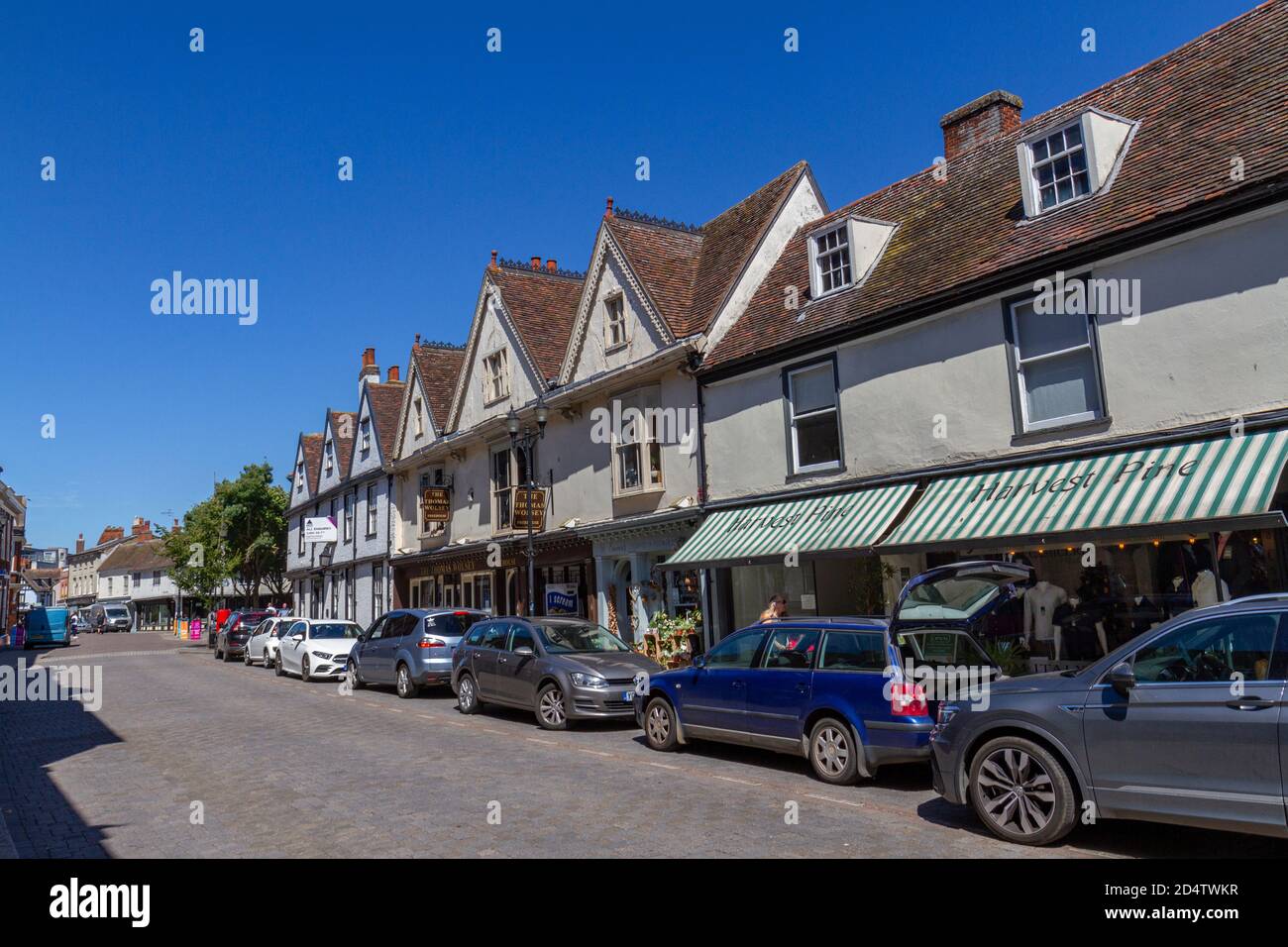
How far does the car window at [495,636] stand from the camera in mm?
15227

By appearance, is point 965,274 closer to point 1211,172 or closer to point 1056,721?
point 1211,172

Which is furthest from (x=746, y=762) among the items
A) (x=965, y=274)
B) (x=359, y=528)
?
(x=359, y=528)

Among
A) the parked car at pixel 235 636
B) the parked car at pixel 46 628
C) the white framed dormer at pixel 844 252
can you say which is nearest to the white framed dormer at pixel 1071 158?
the white framed dormer at pixel 844 252

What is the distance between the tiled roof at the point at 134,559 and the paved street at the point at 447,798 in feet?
264

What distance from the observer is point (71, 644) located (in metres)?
50.2

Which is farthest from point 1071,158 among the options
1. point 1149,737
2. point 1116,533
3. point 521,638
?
point 521,638

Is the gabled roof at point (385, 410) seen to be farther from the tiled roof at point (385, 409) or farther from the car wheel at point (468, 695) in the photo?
the car wheel at point (468, 695)

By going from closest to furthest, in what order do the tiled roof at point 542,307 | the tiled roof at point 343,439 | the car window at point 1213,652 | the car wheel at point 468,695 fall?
the car window at point 1213,652, the car wheel at point 468,695, the tiled roof at point 542,307, the tiled roof at point 343,439

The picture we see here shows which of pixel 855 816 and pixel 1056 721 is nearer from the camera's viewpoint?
pixel 1056 721

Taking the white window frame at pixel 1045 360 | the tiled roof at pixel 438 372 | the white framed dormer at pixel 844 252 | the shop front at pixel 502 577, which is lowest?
the shop front at pixel 502 577

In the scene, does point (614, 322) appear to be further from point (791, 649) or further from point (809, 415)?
point (791, 649)

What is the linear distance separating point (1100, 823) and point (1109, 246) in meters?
7.74

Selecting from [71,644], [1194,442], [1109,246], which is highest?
[1109,246]
